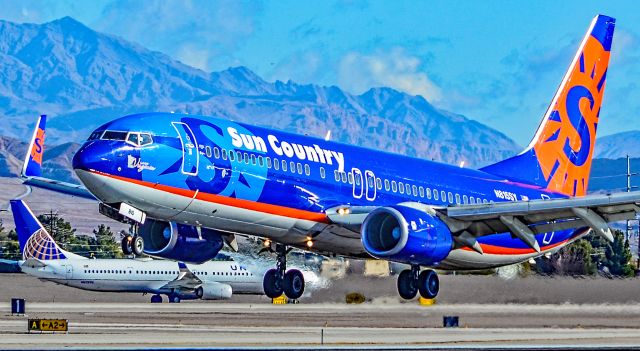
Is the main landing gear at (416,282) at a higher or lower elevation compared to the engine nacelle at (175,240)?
lower

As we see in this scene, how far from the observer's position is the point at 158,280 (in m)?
113

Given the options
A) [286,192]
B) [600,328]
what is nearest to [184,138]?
[286,192]

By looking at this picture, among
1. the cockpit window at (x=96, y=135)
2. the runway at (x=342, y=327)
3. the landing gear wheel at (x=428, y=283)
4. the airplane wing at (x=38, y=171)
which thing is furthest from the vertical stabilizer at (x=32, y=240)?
the cockpit window at (x=96, y=135)

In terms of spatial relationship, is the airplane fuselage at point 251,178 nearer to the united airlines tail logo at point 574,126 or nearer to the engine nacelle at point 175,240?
the engine nacelle at point 175,240

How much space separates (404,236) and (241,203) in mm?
6065

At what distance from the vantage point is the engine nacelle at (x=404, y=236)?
46844 millimetres

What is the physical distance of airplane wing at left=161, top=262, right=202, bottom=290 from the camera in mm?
112250

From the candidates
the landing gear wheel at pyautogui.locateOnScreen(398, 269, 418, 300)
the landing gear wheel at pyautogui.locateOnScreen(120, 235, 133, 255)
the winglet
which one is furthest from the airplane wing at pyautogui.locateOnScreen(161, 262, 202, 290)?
the landing gear wheel at pyautogui.locateOnScreen(120, 235, 133, 255)

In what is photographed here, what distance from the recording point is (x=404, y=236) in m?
46.7

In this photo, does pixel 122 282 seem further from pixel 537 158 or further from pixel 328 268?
pixel 537 158

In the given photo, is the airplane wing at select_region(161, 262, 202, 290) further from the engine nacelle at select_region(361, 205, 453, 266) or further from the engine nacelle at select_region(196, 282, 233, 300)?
the engine nacelle at select_region(361, 205, 453, 266)

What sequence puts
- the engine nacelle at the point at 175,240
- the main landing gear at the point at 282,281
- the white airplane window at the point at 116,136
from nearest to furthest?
the white airplane window at the point at 116,136
the engine nacelle at the point at 175,240
the main landing gear at the point at 282,281

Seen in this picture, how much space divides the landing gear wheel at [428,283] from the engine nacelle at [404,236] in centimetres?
287

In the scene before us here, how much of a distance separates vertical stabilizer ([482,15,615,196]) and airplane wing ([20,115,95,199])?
19.7 metres
